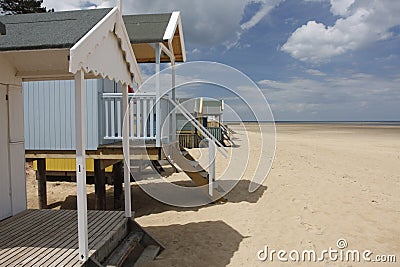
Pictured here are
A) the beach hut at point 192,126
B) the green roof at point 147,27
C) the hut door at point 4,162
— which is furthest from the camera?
the beach hut at point 192,126

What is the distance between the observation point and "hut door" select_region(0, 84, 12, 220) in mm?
4621

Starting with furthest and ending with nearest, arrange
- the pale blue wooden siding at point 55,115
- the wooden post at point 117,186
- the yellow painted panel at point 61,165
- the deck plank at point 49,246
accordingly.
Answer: the wooden post at point 117,186, the yellow painted panel at point 61,165, the pale blue wooden siding at point 55,115, the deck plank at point 49,246

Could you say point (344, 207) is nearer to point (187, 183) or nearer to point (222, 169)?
point (187, 183)

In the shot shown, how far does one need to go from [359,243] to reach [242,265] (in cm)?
211

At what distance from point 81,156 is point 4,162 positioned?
7.57 feet

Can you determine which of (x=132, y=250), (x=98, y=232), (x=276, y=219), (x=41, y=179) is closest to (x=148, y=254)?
(x=132, y=250)

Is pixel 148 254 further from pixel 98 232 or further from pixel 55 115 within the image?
pixel 55 115

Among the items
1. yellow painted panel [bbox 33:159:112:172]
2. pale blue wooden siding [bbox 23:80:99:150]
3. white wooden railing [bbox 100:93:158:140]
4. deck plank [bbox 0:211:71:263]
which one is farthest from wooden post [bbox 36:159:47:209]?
deck plank [bbox 0:211:71:263]

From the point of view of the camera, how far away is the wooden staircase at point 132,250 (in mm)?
3872

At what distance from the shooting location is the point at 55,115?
6.66m

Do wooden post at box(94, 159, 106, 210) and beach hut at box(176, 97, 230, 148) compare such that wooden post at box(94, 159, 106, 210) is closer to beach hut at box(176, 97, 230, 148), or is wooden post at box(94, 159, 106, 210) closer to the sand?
the sand

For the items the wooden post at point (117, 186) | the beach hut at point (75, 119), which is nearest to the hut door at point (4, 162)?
the beach hut at point (75, 119)

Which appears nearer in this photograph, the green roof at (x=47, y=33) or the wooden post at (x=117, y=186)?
the green roof at (x=47, y=33)
